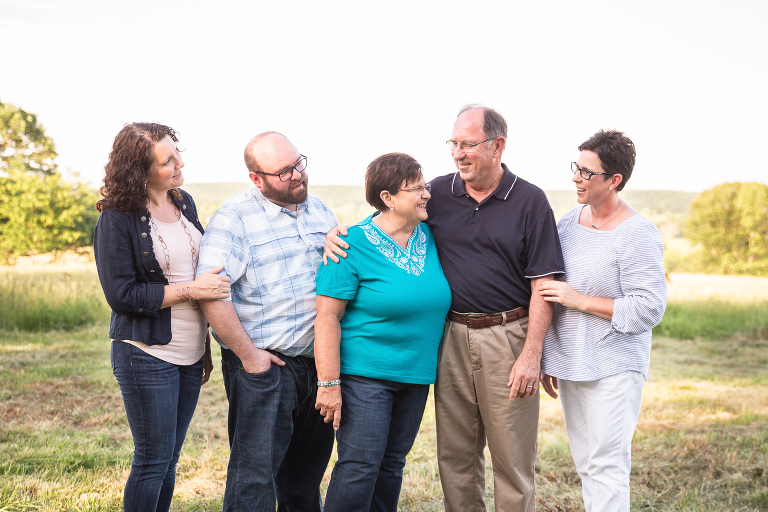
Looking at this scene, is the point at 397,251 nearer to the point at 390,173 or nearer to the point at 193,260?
the point at 390,173

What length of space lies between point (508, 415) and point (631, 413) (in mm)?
559

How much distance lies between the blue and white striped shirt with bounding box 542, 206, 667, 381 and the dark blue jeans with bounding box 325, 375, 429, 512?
0.75 m

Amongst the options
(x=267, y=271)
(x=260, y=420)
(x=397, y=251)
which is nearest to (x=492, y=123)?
(x=397, y=251)

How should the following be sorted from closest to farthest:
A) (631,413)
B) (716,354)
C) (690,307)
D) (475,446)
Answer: (631,413)
(475,446)
(716,354)
(690,307)

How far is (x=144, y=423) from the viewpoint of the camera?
2.44 meters

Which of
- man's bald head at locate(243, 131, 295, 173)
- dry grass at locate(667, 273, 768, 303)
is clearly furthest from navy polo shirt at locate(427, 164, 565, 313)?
dry grass at locate(667, 273, 768, 303)

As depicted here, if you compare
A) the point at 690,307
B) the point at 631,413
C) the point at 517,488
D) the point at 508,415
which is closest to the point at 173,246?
the point at 508,415

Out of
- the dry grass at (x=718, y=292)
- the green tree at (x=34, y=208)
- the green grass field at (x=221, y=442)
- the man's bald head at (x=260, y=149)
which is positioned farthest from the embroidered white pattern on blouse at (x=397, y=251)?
the green tree at (x=34, y=208)

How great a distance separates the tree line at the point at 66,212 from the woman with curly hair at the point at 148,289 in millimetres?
21314

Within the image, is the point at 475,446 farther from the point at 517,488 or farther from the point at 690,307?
the point at 690,307

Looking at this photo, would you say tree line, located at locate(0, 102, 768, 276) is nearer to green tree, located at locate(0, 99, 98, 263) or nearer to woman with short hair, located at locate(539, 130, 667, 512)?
green tree, located at locate(0, 99, 98, 263)

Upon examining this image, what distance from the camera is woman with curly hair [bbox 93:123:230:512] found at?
236 centimetres

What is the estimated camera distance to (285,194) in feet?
8.61

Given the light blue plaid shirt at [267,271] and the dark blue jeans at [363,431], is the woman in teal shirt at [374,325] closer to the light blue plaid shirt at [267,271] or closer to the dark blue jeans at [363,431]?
the dark blue jeans at [363,431]
